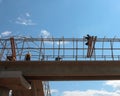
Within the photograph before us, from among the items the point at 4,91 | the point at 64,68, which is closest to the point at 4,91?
the point at 4,91

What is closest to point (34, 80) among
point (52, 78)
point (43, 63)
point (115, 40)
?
point (52, 78)

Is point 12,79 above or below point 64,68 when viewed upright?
below

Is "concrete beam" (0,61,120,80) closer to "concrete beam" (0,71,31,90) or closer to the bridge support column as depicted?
"concrete beam" (0,71,31,90)

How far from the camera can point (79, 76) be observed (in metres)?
22.3

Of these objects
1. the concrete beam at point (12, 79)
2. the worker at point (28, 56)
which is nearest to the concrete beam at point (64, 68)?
the concrete beam at point (12, 79)

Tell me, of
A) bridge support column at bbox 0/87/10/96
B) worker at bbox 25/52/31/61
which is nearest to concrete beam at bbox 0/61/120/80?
worker at bbox 25/52/31/61

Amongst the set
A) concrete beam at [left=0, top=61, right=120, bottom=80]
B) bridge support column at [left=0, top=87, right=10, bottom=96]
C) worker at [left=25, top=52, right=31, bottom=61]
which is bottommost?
bridge support column at [left=0, top=87, right=10, bottom=96]

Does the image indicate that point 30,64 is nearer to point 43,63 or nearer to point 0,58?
point 43,63

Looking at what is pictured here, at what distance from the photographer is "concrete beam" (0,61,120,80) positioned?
21375 mm

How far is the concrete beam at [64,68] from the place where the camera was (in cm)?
2138

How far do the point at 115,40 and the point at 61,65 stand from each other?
21.0 ft

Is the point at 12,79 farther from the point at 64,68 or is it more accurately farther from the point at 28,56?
the point at 64,68

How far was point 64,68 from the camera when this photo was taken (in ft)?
70.5

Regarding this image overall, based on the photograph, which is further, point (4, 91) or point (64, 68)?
point (4, 91)
